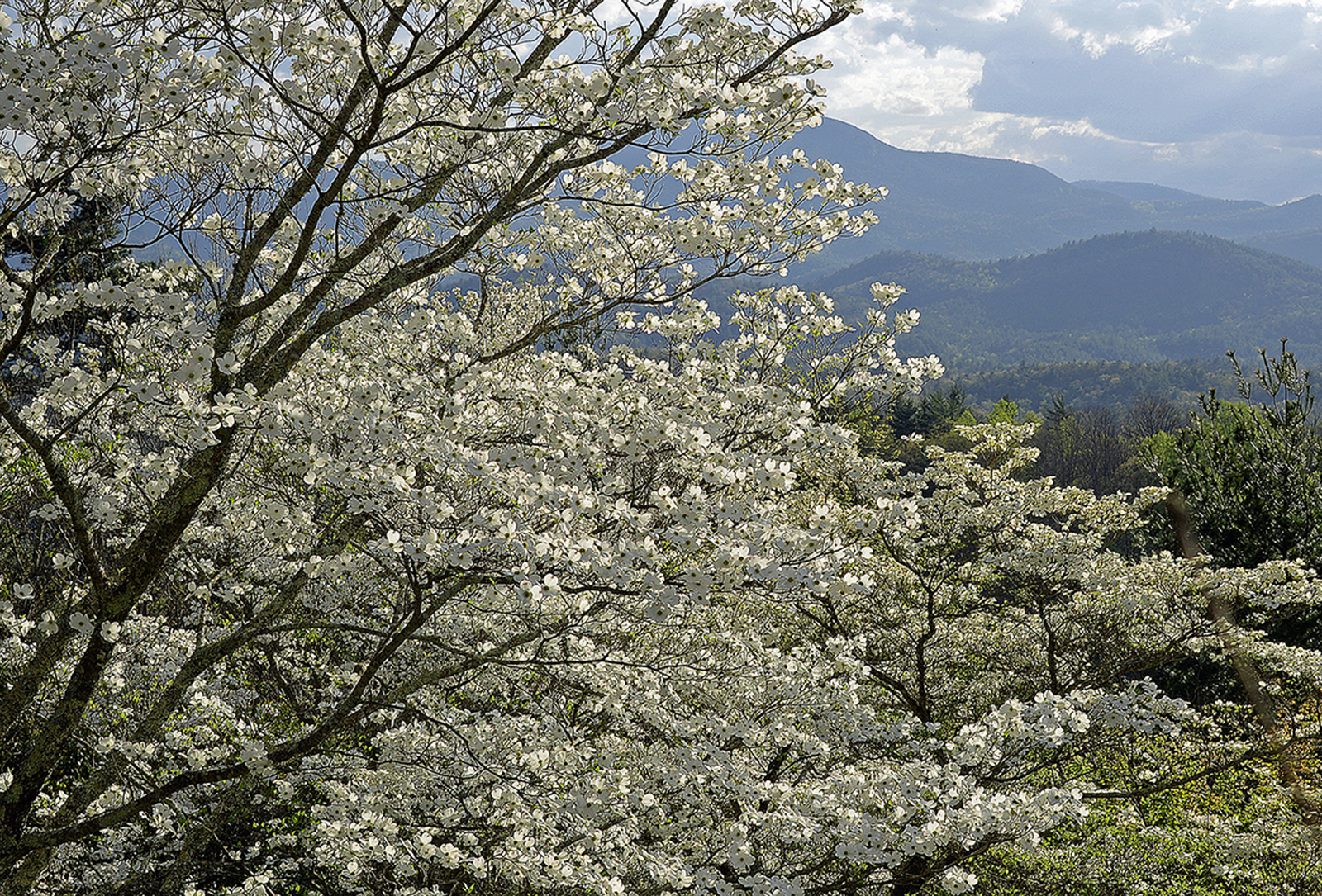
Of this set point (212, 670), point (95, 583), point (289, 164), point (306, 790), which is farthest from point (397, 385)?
point (306, 790)

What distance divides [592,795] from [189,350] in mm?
4408

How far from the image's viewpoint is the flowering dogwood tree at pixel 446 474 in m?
4.40

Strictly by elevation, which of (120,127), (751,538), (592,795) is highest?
(120,127)

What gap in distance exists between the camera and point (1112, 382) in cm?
18138

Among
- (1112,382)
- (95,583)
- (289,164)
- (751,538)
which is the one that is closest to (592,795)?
(751,538)

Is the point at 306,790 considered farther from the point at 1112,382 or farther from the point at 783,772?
the point at 1112,382

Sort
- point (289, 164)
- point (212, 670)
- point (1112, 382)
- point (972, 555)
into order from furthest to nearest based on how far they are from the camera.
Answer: point (1112, 382)
point (972, 555)
point (212, 670)
point (289, 164)

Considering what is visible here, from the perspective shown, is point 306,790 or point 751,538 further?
point 306,790

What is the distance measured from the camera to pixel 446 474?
4836 millimetres

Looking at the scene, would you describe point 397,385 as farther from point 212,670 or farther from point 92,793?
point 212,670

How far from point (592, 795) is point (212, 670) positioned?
4485mm

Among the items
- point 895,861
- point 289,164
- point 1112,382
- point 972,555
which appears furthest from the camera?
point 1112,382

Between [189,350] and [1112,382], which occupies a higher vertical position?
[1112,382]

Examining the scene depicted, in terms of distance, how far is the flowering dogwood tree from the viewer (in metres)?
4.40
